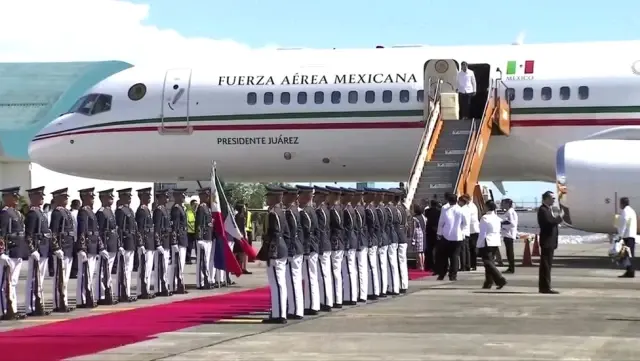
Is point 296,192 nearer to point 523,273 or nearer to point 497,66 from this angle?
point 523,273

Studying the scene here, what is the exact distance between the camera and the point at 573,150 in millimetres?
22828

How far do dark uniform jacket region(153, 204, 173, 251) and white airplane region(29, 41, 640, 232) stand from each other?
7.69 m

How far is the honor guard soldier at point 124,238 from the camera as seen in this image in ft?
53.5

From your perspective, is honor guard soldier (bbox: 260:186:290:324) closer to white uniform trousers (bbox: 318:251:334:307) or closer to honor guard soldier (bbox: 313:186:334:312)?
honor guard soldier (bbox: 313:186:334:312)

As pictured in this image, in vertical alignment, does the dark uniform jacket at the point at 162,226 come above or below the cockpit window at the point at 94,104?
below

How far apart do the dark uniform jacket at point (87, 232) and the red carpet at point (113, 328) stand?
3.49 ft

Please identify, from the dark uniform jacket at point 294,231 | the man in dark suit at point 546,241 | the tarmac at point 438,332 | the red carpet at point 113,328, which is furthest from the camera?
the man in dark suit at point 546,241

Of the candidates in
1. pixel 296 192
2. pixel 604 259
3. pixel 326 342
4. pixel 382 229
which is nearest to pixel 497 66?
pixel 604 259

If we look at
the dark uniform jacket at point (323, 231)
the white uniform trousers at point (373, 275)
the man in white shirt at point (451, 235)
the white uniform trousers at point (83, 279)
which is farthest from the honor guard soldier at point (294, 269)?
the man in white shirt at point (451, 235)

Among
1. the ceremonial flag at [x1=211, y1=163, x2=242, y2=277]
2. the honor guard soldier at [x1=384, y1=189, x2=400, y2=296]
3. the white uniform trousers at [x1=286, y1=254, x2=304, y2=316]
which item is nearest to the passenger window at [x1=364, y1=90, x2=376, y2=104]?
the ceremonial flag at [x1=211, y1=163, x2=242, y2=277]

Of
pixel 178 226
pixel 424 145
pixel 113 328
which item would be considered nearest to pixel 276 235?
pixel 113 328

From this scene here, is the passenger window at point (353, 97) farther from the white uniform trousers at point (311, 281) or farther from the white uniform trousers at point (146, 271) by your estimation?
the white uniform trousers at point (311, 281)

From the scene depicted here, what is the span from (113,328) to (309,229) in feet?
8.54

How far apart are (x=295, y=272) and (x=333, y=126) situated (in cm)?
1146
